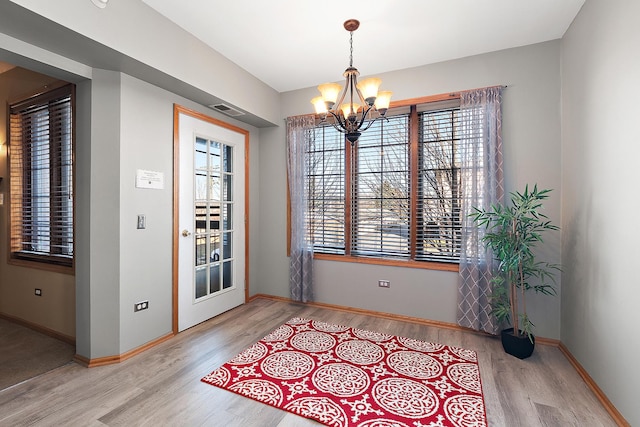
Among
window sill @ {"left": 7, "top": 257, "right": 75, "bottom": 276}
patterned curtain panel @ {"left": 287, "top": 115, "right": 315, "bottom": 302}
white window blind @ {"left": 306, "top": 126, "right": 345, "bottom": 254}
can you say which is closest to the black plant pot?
white window blind @ {"left": 306, "top": 126, "right": 345, "bottom": 254}

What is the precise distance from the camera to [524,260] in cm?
262

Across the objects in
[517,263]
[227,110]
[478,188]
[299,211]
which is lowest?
[517,263]

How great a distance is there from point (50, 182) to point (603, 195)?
4830 millimetres

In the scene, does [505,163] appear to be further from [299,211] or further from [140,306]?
[140,306]

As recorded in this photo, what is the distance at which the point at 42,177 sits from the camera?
3180 mm

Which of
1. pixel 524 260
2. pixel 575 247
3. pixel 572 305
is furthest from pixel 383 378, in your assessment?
pixel 575 247

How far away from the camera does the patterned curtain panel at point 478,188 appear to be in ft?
9.73

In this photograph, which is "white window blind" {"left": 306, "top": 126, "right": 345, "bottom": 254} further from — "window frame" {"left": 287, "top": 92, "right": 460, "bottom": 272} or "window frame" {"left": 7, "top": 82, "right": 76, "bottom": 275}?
"window frame" {"left": 7, "top": 82, "right": 76, "bottom": 275}

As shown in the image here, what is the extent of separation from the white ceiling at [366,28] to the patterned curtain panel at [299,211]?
82cm

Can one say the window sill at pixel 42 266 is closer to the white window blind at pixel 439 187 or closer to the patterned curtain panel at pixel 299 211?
the patterned curtain panel at pixel 299 211

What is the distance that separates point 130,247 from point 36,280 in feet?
4.83

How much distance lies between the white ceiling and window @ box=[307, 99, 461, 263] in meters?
0.62

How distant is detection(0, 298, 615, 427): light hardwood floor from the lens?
1.83m

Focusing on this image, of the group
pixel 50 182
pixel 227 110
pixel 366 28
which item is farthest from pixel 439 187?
pixel 50 182
